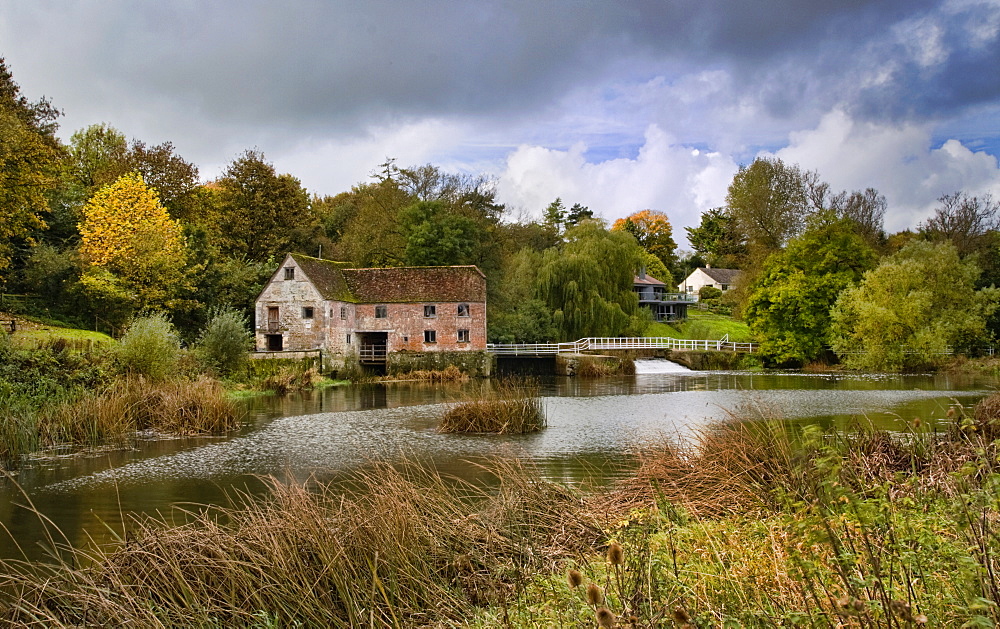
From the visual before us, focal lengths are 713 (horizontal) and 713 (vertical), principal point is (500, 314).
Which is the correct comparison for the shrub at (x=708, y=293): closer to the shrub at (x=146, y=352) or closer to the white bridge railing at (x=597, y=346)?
the white bridge railing at (x=597, y=346)

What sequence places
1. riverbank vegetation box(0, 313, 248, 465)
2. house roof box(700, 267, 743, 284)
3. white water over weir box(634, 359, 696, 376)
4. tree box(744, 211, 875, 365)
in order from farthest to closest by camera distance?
house roof box(700, 267, 743, 284) < white water over weir box(634, 359, 696, 376) < tree box(744, 211, 875, 365) < riverbank vegetation box(0, 313, 248, 465)

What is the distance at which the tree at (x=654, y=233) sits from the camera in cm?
7688

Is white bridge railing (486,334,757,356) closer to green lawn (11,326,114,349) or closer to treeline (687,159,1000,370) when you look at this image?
treeline (687,159,1000,370)

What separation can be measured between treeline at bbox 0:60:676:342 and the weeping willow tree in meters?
0.09

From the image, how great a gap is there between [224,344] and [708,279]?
59420 mm

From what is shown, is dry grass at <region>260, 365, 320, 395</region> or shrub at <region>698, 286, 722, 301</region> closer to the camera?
dry grass at <region>260, 365, 320, 395</region>

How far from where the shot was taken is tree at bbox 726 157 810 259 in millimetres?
50000

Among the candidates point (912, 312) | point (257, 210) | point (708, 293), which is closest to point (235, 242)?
point (257, 210)

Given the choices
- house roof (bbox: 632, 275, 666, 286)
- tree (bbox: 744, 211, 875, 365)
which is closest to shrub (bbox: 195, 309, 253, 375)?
tree (bbox: 744, 211, 875, 365)

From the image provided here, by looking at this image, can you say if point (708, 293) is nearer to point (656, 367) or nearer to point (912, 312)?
point (656, 367)

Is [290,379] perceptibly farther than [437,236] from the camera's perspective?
No

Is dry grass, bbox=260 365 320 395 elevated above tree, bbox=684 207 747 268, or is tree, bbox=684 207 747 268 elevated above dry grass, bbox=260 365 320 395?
tree, bbox=684 207 747 268

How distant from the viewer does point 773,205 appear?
5038 cm

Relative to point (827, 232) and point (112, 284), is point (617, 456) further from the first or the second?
point (827, 232)
